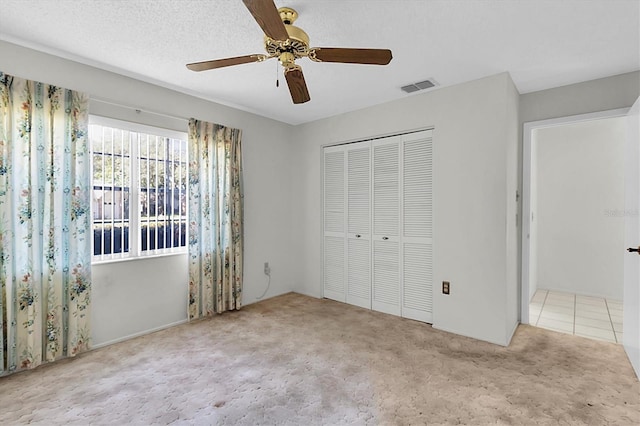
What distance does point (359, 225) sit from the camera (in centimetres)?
398

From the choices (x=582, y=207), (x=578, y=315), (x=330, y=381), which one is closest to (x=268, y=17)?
(x=330, y=381)

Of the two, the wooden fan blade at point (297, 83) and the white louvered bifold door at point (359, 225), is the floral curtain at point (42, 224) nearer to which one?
the wooden fan blade at point (297, 83)

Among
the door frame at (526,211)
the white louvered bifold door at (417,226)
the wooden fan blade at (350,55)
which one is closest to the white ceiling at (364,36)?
the wooden fan blade at (350,55)

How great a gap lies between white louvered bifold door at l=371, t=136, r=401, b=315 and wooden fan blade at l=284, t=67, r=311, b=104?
1702 mm

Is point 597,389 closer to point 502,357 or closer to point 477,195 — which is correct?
point 502,357

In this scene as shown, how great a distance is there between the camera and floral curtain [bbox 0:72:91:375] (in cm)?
227

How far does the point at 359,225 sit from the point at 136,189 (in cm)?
251

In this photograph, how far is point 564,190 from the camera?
456 cm

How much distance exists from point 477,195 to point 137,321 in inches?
137

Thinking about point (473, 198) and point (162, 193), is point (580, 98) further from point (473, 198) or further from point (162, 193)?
point (162, 193)

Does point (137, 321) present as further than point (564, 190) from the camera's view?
No

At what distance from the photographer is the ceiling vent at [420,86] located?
3.04 metres

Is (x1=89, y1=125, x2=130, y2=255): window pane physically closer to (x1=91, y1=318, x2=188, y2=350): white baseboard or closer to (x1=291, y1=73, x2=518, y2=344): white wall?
(x1=91, y1=318, x2=188, y2=350): white baseboard

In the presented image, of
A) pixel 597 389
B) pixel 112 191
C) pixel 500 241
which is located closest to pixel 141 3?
pixel 112 191
